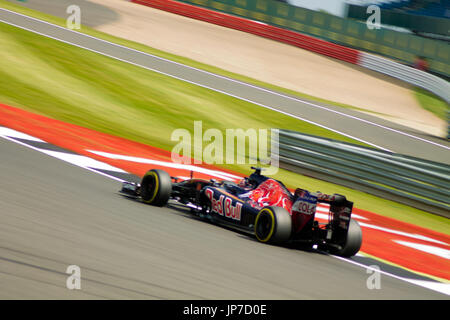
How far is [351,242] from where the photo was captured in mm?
8320

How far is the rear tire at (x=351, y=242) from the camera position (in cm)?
830

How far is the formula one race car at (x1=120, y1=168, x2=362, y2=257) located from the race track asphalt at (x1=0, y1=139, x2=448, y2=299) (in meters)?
0.19

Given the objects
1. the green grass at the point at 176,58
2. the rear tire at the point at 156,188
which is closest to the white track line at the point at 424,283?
the rear tire at the point at 156,188

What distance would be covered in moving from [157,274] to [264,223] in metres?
2.82

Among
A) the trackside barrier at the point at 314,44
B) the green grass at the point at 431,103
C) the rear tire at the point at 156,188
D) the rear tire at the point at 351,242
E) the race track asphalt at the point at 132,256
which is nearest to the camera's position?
the race track asphalt at the point at 132,256

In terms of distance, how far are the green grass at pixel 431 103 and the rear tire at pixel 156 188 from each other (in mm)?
23212

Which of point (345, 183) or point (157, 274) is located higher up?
point (157, 274)

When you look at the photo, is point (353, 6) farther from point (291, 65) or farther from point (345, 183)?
point (345, 183)

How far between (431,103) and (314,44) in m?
7.94

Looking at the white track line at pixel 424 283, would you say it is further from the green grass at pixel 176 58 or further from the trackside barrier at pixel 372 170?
the green grass at pixel 176 58

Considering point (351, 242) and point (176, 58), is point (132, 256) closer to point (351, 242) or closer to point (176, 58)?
point (351, 242)

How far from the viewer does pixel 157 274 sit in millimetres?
5391

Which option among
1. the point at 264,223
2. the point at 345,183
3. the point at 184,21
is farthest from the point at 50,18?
the point at 264,223

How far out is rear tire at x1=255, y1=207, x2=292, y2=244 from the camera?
7.80m
